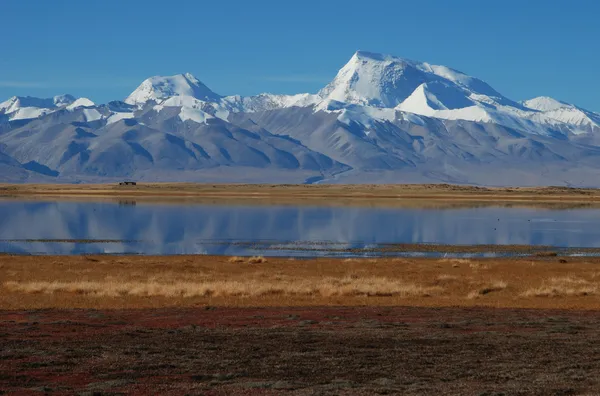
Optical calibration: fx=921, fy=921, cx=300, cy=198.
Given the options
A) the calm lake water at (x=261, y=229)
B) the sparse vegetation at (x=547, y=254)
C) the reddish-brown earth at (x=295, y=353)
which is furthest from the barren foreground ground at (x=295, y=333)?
the calm lake water at (x=261, y=229)

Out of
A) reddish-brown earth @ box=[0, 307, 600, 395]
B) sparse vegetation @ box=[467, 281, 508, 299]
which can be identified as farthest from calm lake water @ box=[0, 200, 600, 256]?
reddish-brown earth @ box=[0, 307, 600, 395]

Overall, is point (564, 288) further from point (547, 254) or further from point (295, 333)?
point (547, 254)

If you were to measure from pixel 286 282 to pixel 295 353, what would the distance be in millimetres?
16928

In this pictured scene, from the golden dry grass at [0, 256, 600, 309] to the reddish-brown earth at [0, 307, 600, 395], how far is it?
15.3ft

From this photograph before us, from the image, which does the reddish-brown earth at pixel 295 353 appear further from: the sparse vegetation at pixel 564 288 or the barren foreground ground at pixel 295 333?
the sparse vegetation at pixel 564 288

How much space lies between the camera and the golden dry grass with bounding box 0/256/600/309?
31438 mm

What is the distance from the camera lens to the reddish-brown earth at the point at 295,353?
16406mm

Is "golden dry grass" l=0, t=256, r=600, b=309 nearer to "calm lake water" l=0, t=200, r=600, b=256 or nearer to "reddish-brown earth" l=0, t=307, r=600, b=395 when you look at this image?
"reddish-brown earth" l=0, t=307, r=600, b=395

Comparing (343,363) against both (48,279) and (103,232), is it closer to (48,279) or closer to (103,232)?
(48,279)

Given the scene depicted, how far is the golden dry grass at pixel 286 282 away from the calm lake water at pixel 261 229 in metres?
11.9

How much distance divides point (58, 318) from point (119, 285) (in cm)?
947

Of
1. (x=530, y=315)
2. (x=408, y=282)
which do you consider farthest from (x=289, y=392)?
(x=408, y=282)

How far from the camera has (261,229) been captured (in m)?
78.6

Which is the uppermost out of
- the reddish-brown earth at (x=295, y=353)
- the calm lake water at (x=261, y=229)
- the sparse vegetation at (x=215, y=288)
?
the reddish-brown earth at (x=295, y=353)
